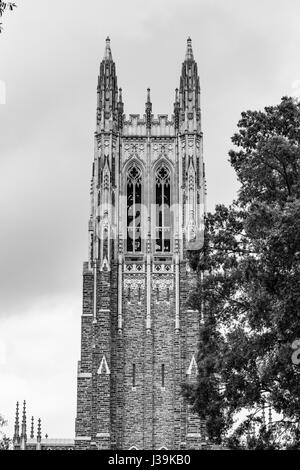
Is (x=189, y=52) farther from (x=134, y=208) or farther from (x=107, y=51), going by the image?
(x=134, y=208)

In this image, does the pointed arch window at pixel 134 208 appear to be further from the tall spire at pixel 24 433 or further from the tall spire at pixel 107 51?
the tall spire at pixel 24 433

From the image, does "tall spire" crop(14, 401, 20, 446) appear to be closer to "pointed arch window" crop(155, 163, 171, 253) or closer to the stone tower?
the stone tower

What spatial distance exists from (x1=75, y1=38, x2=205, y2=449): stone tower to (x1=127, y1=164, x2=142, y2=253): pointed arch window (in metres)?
0.05

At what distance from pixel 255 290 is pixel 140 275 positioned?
30.4 metres

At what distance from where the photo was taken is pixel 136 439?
172 ft

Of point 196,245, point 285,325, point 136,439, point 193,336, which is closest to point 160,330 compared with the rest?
point 193,336

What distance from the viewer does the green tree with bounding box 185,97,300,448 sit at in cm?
2409

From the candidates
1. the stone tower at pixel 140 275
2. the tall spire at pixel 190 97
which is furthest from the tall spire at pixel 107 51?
the tall spire at pixel 190 97

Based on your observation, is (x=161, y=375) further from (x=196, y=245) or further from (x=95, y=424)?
(x=196, y=245)

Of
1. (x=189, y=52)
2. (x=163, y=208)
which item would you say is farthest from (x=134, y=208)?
(x=189, y=52)

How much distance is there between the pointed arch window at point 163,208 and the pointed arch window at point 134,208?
0.91 meters

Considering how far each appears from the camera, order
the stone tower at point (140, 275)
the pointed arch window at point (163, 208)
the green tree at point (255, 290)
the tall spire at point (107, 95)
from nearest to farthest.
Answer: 1. the green tree at point (255, 290)
2. the stone tower at point (140, 275)
3. the pointed arch window at point (163, 208)
4. the tall spire at point (107, 95)

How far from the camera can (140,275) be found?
182 ft

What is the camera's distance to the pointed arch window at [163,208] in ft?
186
